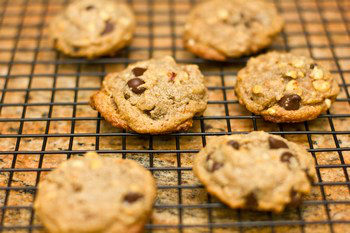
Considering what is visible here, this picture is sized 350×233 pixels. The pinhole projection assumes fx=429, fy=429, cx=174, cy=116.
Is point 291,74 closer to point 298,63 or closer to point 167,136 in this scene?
point 298,63

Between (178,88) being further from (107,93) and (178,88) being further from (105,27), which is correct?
(105,27)

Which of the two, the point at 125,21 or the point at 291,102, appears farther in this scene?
the point at 125,21

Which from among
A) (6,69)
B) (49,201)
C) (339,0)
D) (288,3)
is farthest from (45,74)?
(339,0)

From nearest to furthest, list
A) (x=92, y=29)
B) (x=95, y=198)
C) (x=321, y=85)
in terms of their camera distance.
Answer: (x=95, y=198)
(x=321, y=85)
(x=92, y=29)

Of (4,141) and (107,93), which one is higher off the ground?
(107,93)

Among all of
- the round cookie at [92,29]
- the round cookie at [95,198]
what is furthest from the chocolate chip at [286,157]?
the round cookie at [92,29]

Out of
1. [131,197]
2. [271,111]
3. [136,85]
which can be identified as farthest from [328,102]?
[131,197]
